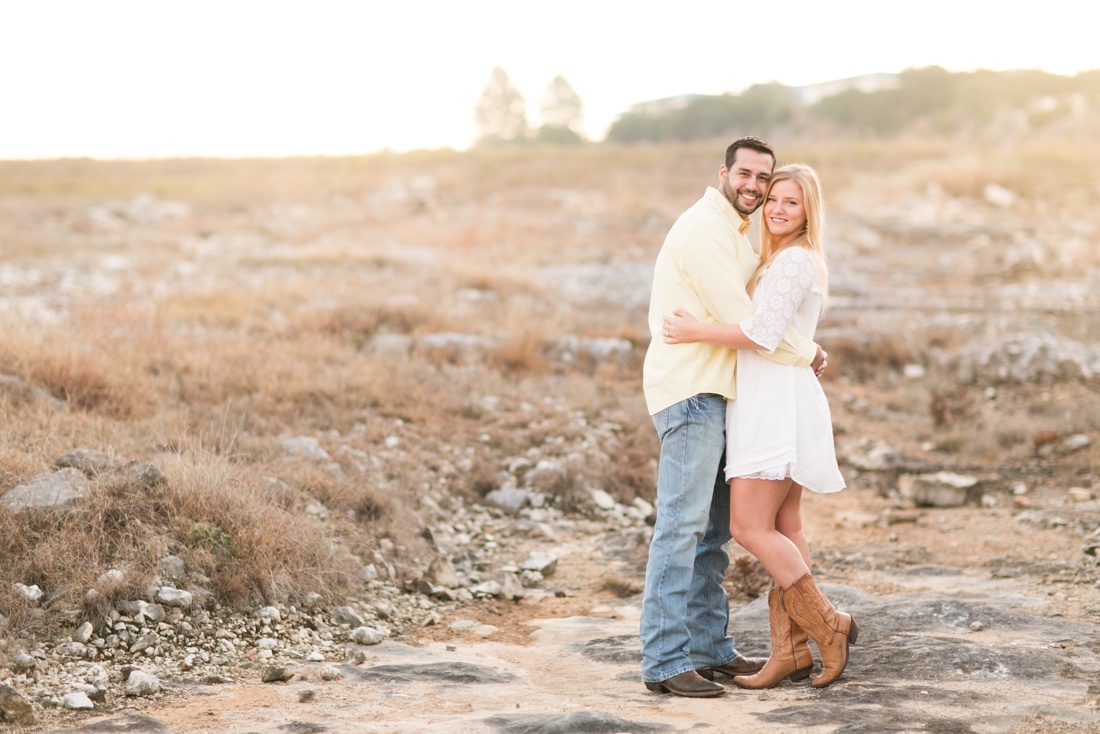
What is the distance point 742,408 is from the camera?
3734 mm

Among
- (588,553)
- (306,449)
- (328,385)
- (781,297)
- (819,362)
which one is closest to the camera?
(781,297)

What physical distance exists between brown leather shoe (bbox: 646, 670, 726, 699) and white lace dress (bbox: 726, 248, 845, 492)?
2.66 feet

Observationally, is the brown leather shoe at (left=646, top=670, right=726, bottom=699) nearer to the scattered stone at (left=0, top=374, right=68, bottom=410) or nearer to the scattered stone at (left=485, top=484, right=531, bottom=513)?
the scattered stone at (left=485, top=484, right=531, bottom=513)

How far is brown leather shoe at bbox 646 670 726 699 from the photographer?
3.70 m

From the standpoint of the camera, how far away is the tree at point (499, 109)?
5544 centimetres

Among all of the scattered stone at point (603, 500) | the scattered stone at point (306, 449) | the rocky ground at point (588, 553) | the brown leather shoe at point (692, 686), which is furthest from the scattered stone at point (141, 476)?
the scattered stone at point (603, 500)

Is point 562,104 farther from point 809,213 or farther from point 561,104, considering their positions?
point 809,213

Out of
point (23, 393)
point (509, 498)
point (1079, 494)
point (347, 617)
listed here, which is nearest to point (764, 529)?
point (347, 617)

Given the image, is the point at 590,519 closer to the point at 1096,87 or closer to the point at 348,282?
the point at 348,282

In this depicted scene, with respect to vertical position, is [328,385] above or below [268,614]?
above

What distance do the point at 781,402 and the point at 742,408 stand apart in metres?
0.15

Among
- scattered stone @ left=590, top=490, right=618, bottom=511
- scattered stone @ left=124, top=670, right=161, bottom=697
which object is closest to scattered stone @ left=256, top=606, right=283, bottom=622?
scattered stone @ left=124, top=670, right=161, bottom=697

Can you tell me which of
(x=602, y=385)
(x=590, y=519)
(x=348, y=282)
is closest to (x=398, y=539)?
(x=590, y=519)

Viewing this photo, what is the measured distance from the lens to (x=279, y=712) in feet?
11.9
